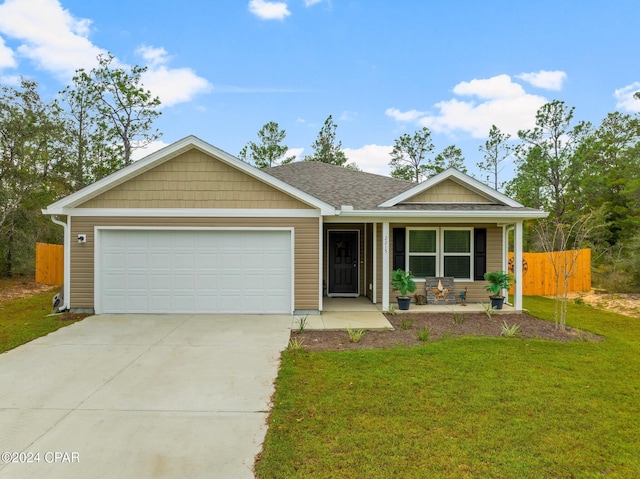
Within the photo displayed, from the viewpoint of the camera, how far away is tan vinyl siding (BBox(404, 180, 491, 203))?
9750 mm

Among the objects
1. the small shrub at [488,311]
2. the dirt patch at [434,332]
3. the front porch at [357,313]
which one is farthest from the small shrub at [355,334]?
the small shrub at [488,311]

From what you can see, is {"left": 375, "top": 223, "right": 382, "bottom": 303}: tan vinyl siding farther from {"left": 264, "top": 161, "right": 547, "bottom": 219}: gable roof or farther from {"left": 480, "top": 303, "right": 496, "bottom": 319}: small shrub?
{"left": 480, "top": 303, "right": 496, "bottom": 319}: small shrub

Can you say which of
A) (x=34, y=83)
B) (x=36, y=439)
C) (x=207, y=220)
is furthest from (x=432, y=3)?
(x=34, y=83)

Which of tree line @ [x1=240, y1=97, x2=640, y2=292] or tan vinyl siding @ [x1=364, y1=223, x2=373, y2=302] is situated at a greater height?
tree line @ [x1=240, y1=97, x2=640, y2=292]

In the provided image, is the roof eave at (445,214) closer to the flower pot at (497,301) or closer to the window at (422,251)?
the window at (422,251)

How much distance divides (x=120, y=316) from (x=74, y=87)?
18.3m

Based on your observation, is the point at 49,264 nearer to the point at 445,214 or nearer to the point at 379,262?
the point at 379,262

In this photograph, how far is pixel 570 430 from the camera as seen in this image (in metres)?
3.50

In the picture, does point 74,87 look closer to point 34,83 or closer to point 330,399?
point 34,83

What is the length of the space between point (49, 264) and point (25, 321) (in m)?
8.27

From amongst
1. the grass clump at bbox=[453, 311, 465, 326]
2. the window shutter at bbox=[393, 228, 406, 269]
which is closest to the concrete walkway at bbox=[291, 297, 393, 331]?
the window shutter at bbox=[393, 228, 406, 269]

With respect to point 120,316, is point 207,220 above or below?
above

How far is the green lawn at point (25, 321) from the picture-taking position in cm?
669

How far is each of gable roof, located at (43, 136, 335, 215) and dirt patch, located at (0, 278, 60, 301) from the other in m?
5.88
